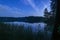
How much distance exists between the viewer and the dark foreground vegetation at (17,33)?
4.34m

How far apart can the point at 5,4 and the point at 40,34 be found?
80 centimetres

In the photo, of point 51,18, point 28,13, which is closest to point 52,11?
point 51,18

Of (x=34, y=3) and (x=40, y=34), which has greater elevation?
(x=34, y=3)

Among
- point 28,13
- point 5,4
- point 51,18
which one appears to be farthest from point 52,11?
point 5,4

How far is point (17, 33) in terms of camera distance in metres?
4.37

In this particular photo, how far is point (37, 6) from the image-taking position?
14.6 feet

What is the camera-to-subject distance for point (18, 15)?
14.3 feet

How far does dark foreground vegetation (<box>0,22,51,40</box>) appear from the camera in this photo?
171 inches

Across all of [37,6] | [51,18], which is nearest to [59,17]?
[51,18]

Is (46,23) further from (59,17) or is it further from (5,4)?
(5,4)

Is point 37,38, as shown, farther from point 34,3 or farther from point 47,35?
point 34,3

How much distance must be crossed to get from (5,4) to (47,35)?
3.00 feet

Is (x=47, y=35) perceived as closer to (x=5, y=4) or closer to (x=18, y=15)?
(x=18, y=15)

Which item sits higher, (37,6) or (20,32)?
(37,6)
